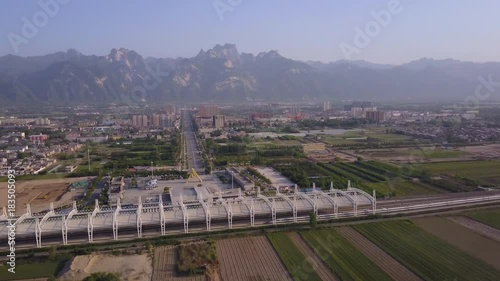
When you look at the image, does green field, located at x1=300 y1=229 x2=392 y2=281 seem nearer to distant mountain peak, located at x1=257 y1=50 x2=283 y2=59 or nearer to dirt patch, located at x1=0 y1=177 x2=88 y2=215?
dirt patch, located at x1=0 y1=177 x2=88 y2=215

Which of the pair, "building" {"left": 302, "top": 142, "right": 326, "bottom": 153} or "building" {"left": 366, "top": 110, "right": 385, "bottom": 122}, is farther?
"building" {"left": 366, "top": 110, "right": 385, "bottom": 122}

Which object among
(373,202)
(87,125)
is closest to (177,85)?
(87,125)

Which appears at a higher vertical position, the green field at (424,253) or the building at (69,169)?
the building at (69,169)

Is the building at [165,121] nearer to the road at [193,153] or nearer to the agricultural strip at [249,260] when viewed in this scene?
the road at [193,153]

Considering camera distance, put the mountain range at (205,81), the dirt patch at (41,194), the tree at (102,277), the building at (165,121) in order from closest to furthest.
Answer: the tree at (102,277)
the dirt patch at (41,194)
the building at (165,121)
the mountain range at (205,81)

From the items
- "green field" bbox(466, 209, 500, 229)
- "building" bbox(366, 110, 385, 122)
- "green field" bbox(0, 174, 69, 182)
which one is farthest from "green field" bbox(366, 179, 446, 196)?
"building" bbox(366, 110, 385, 122)

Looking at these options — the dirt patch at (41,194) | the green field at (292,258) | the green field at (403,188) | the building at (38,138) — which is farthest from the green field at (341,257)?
the building at (38,138)
